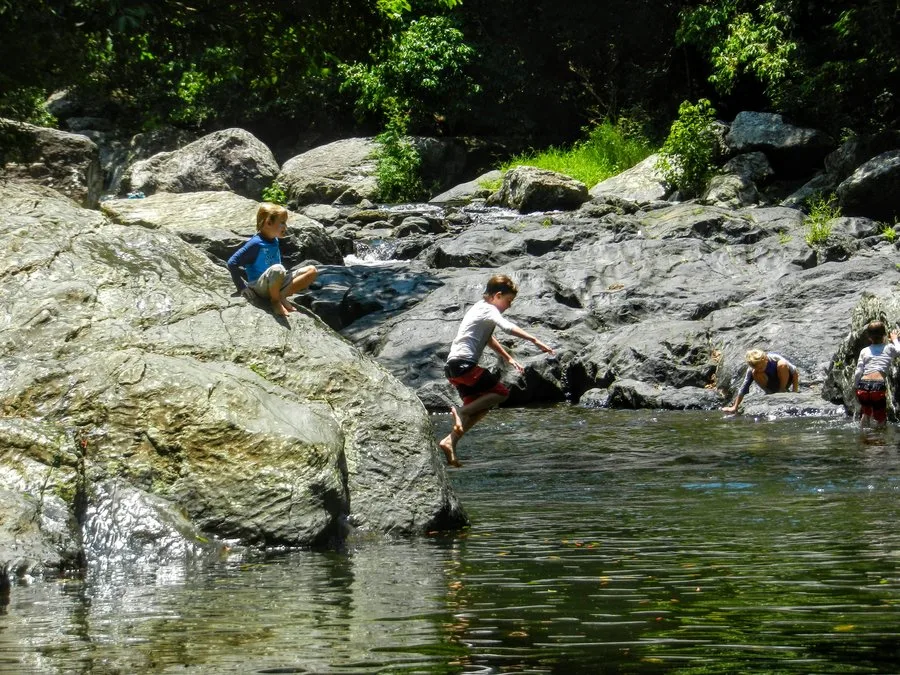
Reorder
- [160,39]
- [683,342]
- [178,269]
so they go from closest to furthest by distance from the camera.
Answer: [178,269]
[160,39]
[683,342]

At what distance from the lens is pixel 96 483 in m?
7.44

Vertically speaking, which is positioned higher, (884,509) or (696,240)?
(696,240)

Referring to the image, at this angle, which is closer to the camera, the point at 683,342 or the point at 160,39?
the point at 160,39

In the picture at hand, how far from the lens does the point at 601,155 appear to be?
35.0 metres

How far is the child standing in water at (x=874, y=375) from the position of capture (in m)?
13.5

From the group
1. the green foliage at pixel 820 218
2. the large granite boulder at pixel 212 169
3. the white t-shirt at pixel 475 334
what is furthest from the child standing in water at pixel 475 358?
the large granite boulder at pixel 212 169

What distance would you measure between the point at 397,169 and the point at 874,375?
21978 mm

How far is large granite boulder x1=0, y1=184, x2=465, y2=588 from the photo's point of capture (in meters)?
7.45

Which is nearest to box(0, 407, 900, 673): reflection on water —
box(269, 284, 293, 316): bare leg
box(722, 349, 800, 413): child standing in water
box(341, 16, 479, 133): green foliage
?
box(269, 284, 293, 316): bare leg

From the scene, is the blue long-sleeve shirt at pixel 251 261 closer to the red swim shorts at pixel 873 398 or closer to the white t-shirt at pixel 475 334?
the white t-shirt at pixel 475 334

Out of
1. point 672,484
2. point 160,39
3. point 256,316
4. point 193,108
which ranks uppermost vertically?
point 193,108

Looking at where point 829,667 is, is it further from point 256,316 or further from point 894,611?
point 256,316

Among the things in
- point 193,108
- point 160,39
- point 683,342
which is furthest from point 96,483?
point 193,108

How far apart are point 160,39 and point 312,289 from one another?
23.8 feet
